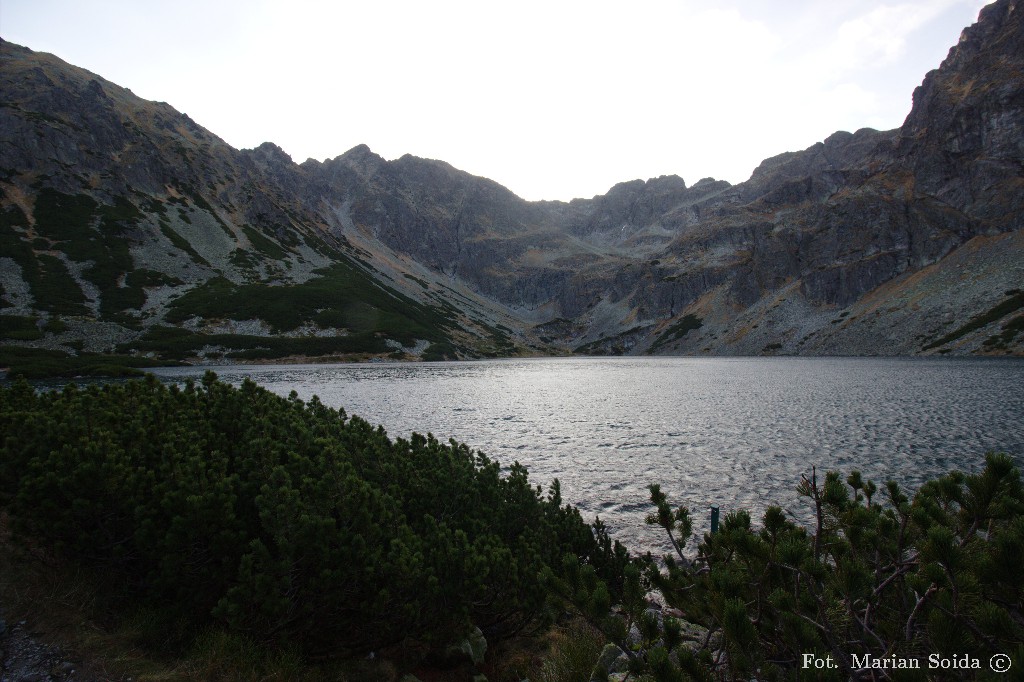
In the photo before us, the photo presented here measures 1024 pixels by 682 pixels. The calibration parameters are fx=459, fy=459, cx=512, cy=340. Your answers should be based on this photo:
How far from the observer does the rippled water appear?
1970 cm

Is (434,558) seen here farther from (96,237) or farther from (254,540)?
(96,237)

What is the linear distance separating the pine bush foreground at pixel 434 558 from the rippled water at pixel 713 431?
8.29m

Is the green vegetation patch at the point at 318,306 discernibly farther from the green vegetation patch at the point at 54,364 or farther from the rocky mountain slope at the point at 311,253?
the green vegetation patch at the point at 54,364

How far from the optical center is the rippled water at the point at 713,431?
1970 cm

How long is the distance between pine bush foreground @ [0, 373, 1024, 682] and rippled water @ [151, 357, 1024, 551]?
829 centimetres

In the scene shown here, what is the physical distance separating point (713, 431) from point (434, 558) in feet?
93.6

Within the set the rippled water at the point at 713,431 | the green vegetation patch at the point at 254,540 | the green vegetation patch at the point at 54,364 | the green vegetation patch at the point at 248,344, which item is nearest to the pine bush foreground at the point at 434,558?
the green vegetation patch at the point at 254,540

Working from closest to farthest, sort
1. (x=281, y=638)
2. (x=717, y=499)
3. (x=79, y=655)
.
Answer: (x=79, y=655) < (x=281, y=638) < (x=717, y=499)

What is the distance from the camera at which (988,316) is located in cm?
10500

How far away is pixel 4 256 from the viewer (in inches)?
4299

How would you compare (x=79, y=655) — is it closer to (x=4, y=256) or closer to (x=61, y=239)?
(x=4, y=256)

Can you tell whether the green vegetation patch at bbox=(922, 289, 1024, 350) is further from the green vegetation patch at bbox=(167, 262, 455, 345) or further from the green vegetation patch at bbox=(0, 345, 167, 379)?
the green vegetation patch at bbox=(0, 345, 167, 379)

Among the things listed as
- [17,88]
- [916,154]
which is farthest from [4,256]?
[916,154]

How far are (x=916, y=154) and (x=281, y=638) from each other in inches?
9759
